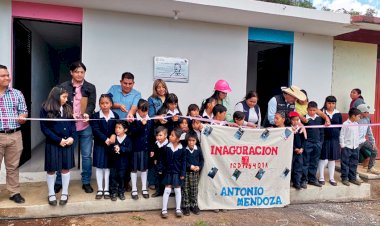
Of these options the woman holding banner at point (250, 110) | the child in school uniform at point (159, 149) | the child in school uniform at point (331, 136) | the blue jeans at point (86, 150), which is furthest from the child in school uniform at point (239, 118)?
the blue jeans at point (86, 150)

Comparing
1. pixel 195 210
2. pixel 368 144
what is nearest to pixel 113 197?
pixel 195 210

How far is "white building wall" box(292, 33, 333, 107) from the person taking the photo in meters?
6.45

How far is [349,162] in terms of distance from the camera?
17.6 feet

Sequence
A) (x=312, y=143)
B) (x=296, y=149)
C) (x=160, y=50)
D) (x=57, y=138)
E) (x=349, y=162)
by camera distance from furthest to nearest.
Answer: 1. (x=160, y=50)
2. (x=349, y=162)
3. (x=312, y=143)
4. (x=296, y=149)
5. (x=57, y=138)

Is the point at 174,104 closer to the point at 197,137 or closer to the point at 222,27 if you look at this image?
the point at 197,137

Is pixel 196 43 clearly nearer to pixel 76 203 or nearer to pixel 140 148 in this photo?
pixel 140 148

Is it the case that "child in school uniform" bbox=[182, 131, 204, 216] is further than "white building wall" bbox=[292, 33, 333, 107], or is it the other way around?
"white building wall" bbox=[292, 33, 333, 107]

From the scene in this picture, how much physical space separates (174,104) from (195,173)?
3.04 ft

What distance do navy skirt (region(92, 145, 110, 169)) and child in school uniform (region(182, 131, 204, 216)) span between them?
3.31ft

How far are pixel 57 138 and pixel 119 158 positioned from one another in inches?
29.9

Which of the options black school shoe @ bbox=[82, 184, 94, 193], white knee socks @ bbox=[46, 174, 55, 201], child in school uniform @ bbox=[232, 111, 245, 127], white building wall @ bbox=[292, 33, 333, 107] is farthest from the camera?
white building wall @ bbox=[292, 33, 333, 107]

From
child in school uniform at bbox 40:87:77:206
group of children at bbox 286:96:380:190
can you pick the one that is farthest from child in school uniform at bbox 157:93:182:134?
group of children at bbox 286:96:380:190

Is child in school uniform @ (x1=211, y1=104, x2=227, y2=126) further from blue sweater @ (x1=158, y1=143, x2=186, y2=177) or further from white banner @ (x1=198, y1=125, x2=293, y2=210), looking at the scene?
blue sweater @ (x1=158, y1=143, x2=186, y2=177)

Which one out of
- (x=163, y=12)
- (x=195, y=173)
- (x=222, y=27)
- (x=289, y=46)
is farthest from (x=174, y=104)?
(x=289, y=46)
